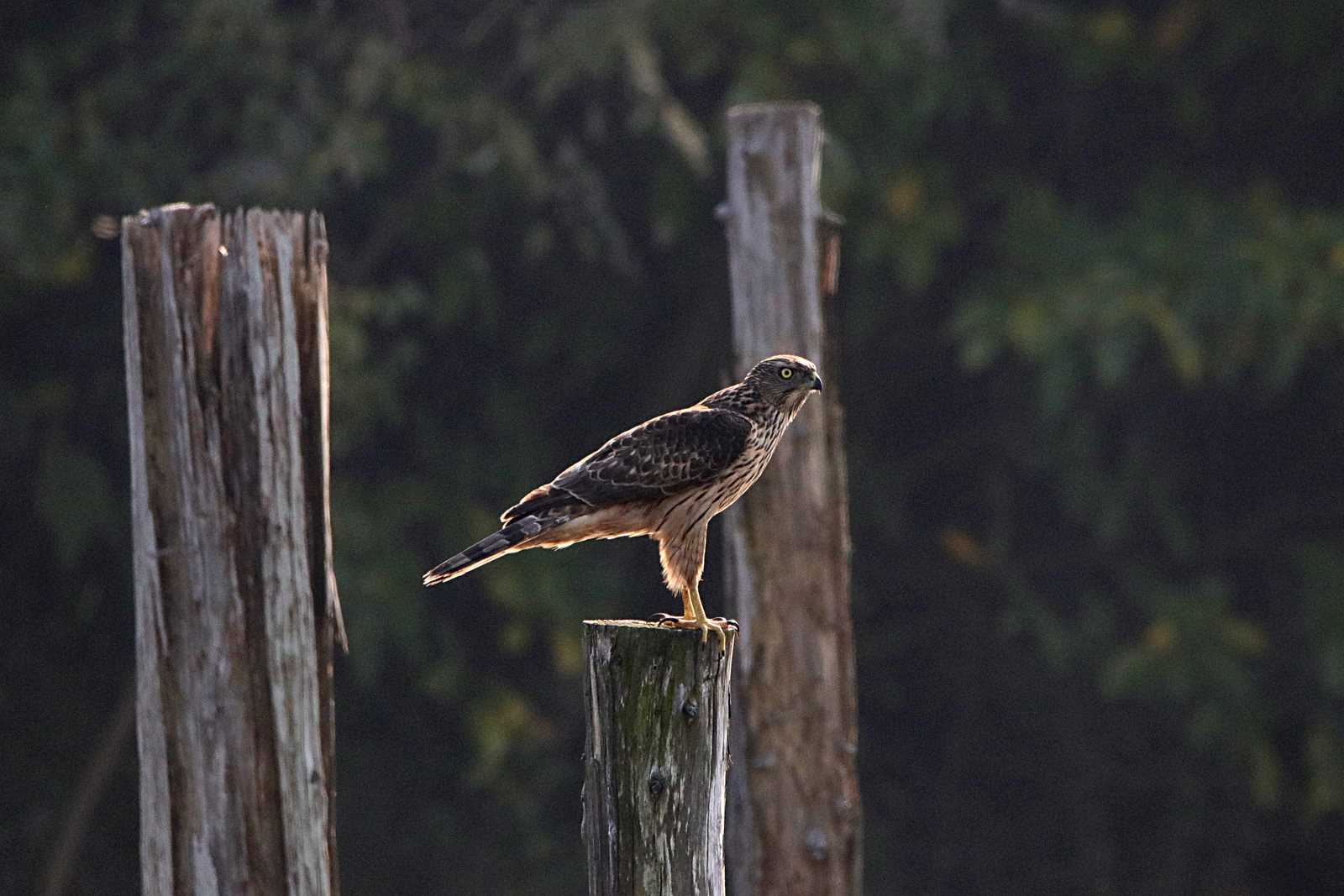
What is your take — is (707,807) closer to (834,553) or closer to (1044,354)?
(834,553)

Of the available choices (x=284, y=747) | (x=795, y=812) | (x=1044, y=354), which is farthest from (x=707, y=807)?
(x=1044, y=354)

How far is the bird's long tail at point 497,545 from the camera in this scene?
4.40 metres

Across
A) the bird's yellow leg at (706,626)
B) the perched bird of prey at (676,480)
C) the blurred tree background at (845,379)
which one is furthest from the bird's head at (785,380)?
the blurred tree background at (845,379)

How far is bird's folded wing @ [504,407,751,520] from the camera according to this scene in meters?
4.87

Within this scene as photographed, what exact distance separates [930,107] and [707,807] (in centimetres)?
686

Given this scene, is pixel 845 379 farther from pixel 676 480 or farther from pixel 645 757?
pixel 645 757

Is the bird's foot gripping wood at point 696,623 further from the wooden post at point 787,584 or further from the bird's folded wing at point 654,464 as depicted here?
the wooden post at point 787,584

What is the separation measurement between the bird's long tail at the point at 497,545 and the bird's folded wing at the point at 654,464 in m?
0.06

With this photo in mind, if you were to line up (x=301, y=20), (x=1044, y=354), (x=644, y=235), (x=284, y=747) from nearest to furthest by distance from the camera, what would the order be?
(x=284, y=747), (x=1044, y=354), (x=301, y=20), (x=644, y=235)

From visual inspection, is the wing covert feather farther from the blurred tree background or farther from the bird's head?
the blurred tree background

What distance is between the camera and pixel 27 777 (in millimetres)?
10836

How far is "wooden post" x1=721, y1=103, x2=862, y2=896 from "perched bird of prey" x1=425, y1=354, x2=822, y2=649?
479mm

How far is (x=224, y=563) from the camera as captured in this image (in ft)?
12.7

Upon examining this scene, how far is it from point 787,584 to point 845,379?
21.0 ft
